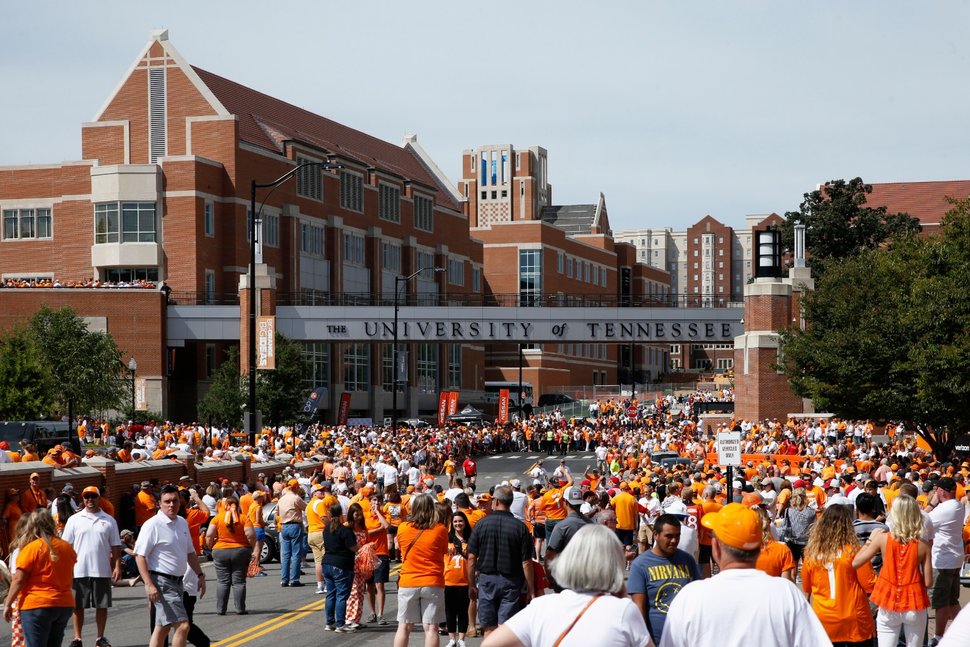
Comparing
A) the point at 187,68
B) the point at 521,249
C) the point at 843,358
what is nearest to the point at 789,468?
the point at 843,358

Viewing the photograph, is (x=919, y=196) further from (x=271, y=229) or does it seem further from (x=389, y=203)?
(x=271, y=229)

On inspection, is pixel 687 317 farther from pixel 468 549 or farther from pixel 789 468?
pixel 468 549

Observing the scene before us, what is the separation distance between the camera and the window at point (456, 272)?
318ft

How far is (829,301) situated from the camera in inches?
1676

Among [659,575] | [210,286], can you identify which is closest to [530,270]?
[210,286]

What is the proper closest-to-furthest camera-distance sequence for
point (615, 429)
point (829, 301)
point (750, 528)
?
point (750, 528) < point (829, 301) < point (615, 429)

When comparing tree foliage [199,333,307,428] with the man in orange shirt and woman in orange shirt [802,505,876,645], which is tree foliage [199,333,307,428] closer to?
the man in orange shirt

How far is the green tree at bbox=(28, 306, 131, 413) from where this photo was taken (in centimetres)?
5309

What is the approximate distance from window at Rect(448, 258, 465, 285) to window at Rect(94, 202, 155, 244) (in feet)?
98.0

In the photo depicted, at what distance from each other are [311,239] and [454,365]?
21835 millimetres

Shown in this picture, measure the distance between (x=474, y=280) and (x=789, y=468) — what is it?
77.0 metres

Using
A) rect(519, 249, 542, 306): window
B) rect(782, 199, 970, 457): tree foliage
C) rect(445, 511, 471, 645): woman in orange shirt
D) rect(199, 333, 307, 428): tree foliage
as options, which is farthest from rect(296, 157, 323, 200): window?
rect(445, 511, 471, 645): woman in orange shirt

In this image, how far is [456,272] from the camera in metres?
98.4

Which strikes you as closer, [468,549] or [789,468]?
[468,549]
